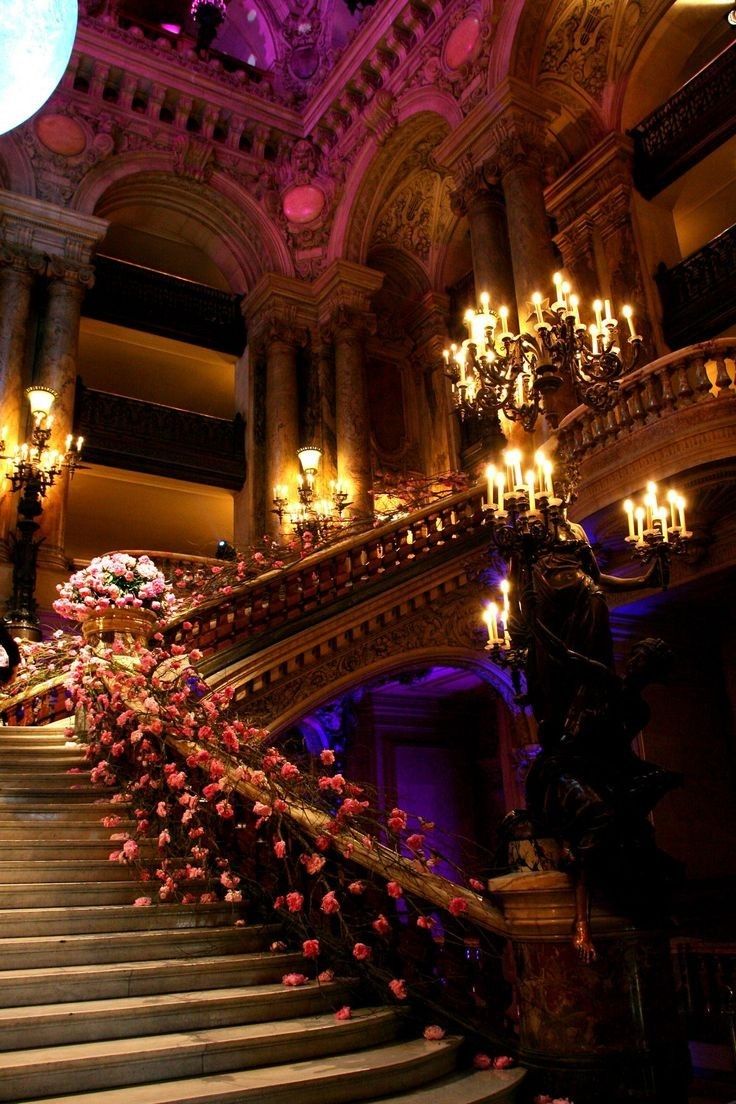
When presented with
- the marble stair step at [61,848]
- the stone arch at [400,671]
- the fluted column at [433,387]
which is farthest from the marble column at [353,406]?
the marble stair step at [61,848]

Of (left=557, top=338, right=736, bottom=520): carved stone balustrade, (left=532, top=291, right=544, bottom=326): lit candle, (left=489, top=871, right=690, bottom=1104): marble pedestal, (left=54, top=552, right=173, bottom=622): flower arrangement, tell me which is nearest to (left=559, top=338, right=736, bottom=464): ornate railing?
(left=557, top=338, right=736, bottom=520): carved stone balustrade

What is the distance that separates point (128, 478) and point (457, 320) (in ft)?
25.0

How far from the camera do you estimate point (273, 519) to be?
1449 centimetres

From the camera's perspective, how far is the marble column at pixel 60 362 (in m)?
12.4

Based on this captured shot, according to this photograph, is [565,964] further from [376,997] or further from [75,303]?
[75,303]

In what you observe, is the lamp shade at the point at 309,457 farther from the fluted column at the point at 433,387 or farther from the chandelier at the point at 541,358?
the chandelier at the point at 541,358

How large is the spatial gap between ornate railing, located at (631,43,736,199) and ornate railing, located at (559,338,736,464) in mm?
5775

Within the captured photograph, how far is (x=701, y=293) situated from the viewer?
37.4 feet

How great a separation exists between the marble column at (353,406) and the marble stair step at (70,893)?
10174 mm

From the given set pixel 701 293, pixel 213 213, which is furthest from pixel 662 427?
pixel 213 213

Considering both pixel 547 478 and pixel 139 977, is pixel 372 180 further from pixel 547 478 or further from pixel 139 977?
pixel 139 977

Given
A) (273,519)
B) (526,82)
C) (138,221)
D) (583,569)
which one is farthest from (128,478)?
(583,569)

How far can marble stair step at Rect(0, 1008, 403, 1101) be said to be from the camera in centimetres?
269

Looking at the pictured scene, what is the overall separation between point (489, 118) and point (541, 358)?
7.43m
